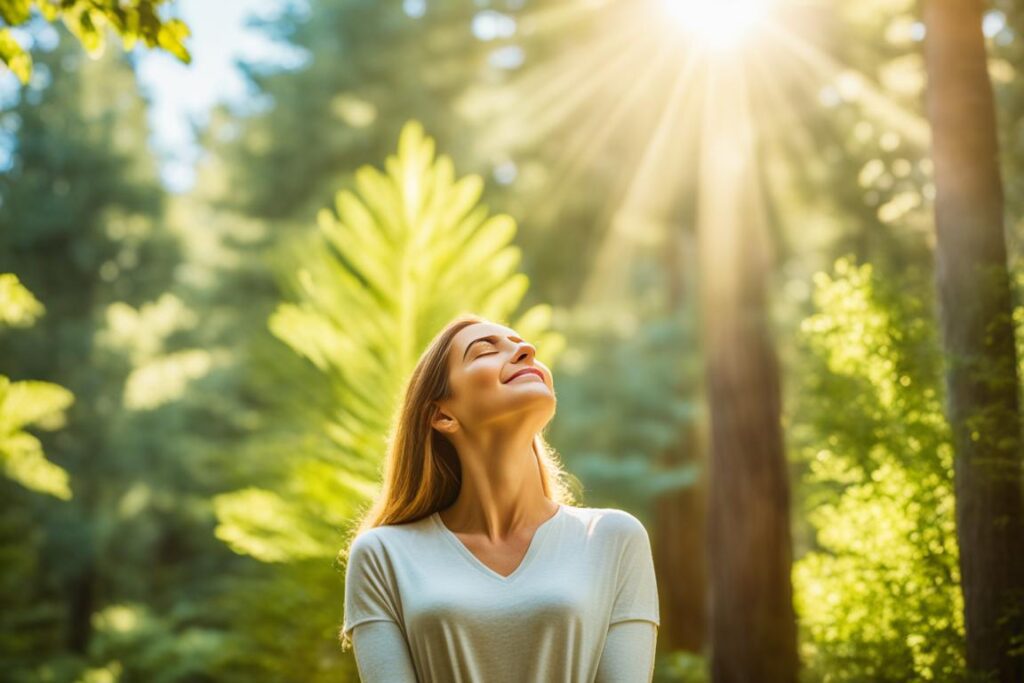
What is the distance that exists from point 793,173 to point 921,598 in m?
7.21

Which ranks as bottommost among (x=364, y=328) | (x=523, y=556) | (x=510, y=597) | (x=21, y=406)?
(x=510, y=597)

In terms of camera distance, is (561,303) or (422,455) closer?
(422,455)

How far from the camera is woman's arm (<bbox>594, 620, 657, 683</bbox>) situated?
2.43m

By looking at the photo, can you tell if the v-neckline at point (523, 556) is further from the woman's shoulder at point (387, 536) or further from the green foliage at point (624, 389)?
the green foliage at point (624, 389)

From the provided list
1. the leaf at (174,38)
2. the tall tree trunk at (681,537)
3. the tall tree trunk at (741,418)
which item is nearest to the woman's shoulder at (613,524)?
the leaf at (174,38)

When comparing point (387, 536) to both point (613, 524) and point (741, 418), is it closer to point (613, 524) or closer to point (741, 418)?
point (613, 524)

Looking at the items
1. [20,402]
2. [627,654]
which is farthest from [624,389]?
[627,654]

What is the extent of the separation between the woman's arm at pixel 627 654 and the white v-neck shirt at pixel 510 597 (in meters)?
0.02

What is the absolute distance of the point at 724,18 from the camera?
319 inches

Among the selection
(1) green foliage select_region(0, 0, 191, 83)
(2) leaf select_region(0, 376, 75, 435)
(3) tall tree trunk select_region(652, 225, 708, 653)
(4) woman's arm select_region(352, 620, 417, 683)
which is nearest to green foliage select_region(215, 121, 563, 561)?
(2) leaf select_region(0, 376, 75, 435)

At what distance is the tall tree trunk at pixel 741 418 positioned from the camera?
6922 mm

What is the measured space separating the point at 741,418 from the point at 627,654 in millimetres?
5235

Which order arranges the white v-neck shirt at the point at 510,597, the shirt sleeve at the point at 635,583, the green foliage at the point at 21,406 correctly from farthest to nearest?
the green foliage at the point at 21,406 → the shirt sleeve at the point at 635,583 → the white v-neck shirt at the point at 510,597

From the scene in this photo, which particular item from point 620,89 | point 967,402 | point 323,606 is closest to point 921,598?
point 967,402
